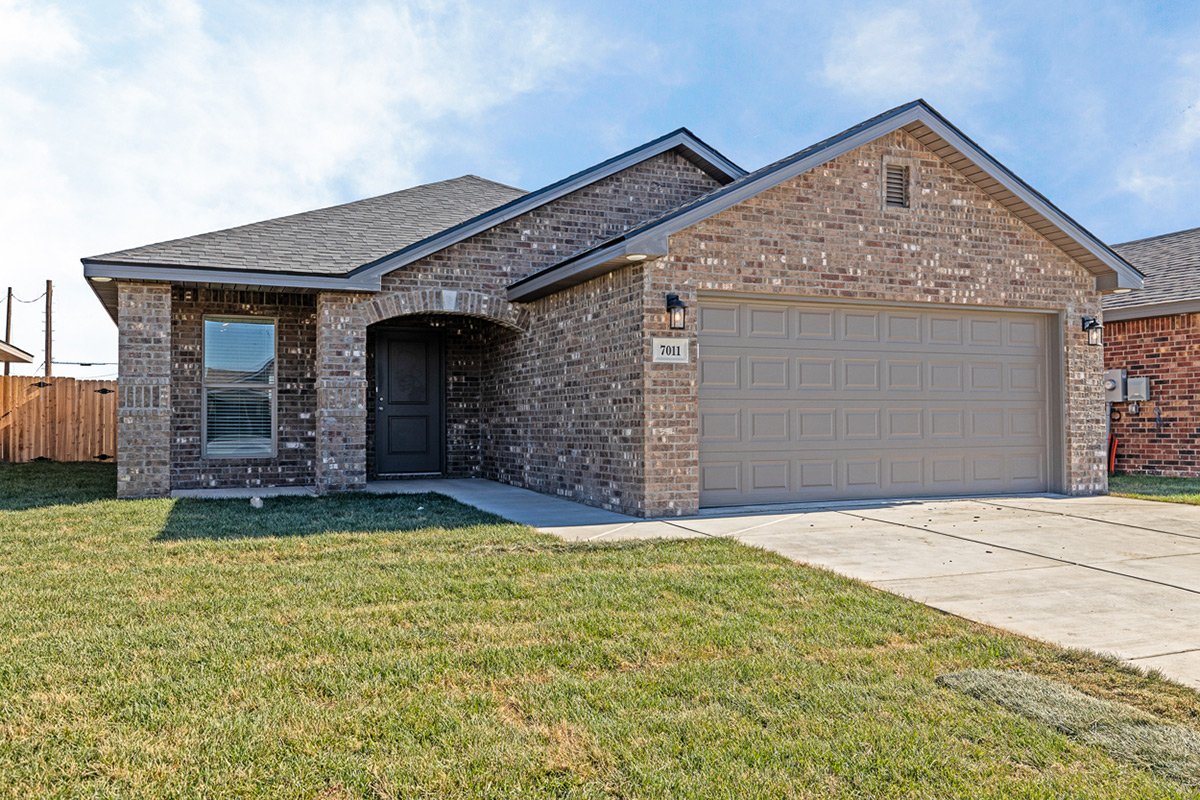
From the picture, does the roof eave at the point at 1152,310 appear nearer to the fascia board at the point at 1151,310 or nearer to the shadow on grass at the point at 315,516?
the fascia board at the point at 1151,310

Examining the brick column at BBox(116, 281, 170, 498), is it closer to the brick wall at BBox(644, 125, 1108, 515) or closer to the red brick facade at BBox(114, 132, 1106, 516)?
the red brick facade at BBox(114, 132, 1106, 516)

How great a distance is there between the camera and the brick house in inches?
371

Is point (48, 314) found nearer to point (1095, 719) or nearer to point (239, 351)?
point (239, 351)

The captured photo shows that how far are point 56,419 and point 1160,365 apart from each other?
22.3m

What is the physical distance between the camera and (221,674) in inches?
150

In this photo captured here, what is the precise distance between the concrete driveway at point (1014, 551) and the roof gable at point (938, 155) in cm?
283

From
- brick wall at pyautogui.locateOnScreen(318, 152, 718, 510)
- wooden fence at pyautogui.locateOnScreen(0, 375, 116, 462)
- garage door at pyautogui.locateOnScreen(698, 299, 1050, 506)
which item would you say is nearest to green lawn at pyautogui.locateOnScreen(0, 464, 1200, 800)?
garage door at pyautogui.locateOnScreen(698, 299, 1050, 506)

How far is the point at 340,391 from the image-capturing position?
11.2 meters

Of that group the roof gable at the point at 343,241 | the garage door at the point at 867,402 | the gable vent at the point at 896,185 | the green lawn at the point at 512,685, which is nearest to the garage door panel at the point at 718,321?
the garage door at the point at 867,402

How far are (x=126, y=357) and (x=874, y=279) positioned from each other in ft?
30.8

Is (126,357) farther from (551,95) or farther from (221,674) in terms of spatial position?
(221,674)

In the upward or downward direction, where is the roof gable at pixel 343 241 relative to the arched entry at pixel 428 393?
upward

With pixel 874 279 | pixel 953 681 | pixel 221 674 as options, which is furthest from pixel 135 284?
pixel 953 681

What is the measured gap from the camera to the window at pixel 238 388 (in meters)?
12.3
